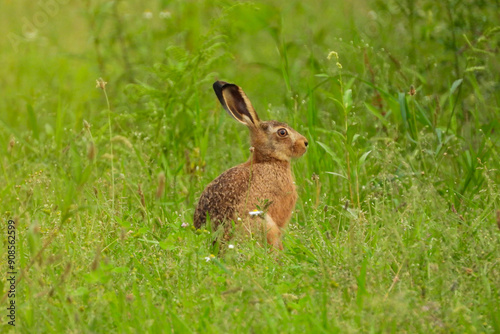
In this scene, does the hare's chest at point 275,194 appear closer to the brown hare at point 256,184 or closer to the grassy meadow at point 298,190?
the brown hare at point 256,184

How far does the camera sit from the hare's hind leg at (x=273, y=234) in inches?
206

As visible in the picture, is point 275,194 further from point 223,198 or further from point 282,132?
point 282,132

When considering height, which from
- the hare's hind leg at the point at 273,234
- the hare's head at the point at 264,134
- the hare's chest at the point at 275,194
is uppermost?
the hare's head at the point at 264,134

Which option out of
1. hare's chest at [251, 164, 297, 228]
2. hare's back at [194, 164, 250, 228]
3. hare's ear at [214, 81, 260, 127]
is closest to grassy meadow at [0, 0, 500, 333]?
hare's chest at [251, 164, 297, 228]

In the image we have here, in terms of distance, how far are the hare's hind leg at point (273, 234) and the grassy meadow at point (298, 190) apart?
0.19 metres

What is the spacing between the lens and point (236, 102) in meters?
6.29

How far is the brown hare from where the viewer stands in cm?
525

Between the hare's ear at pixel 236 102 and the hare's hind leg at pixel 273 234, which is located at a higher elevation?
the hare's ear at pixel 236 102

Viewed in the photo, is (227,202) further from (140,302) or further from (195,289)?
(140,302)

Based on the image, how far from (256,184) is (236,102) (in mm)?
997

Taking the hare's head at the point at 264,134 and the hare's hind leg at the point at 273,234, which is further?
the hare's head at the point at 264,134

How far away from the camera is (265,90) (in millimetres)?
9148

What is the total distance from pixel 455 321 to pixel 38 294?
6.76 ft

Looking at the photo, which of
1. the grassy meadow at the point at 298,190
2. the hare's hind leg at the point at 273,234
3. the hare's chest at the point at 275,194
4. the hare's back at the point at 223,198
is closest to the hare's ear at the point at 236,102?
the grassy meadow at the point at 298,190
